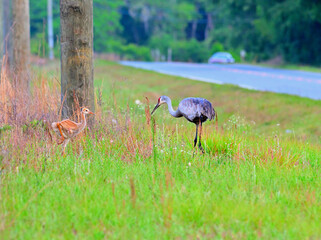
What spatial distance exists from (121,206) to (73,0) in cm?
347

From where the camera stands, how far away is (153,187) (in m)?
4.67

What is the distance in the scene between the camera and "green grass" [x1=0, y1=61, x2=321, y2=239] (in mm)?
3898

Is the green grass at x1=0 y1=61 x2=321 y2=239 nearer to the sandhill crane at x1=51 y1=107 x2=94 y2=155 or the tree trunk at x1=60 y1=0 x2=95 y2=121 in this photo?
the sandhill crane at x1=51 y1=107 x2=94 y2=155

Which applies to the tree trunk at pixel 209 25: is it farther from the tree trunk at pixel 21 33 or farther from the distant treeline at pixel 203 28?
the tree trunk at pixel 21 33

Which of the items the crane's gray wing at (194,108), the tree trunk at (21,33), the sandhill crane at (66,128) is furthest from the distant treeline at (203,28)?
the crane's gray wing at (194,108)

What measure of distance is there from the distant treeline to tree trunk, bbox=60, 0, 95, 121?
35.6 feet

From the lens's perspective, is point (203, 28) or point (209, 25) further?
point (203, 28)

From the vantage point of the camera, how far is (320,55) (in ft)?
125

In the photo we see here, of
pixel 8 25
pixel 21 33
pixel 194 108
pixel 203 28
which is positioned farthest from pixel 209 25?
pixel 194 108

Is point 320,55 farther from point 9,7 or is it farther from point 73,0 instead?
point 73,0

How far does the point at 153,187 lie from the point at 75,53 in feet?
9.15

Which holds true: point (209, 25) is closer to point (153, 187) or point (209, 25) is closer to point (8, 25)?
point (8, 25)

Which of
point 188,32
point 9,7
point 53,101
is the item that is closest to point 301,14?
point 9,7

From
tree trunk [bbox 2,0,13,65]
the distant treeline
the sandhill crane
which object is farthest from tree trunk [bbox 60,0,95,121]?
the distant treeline
